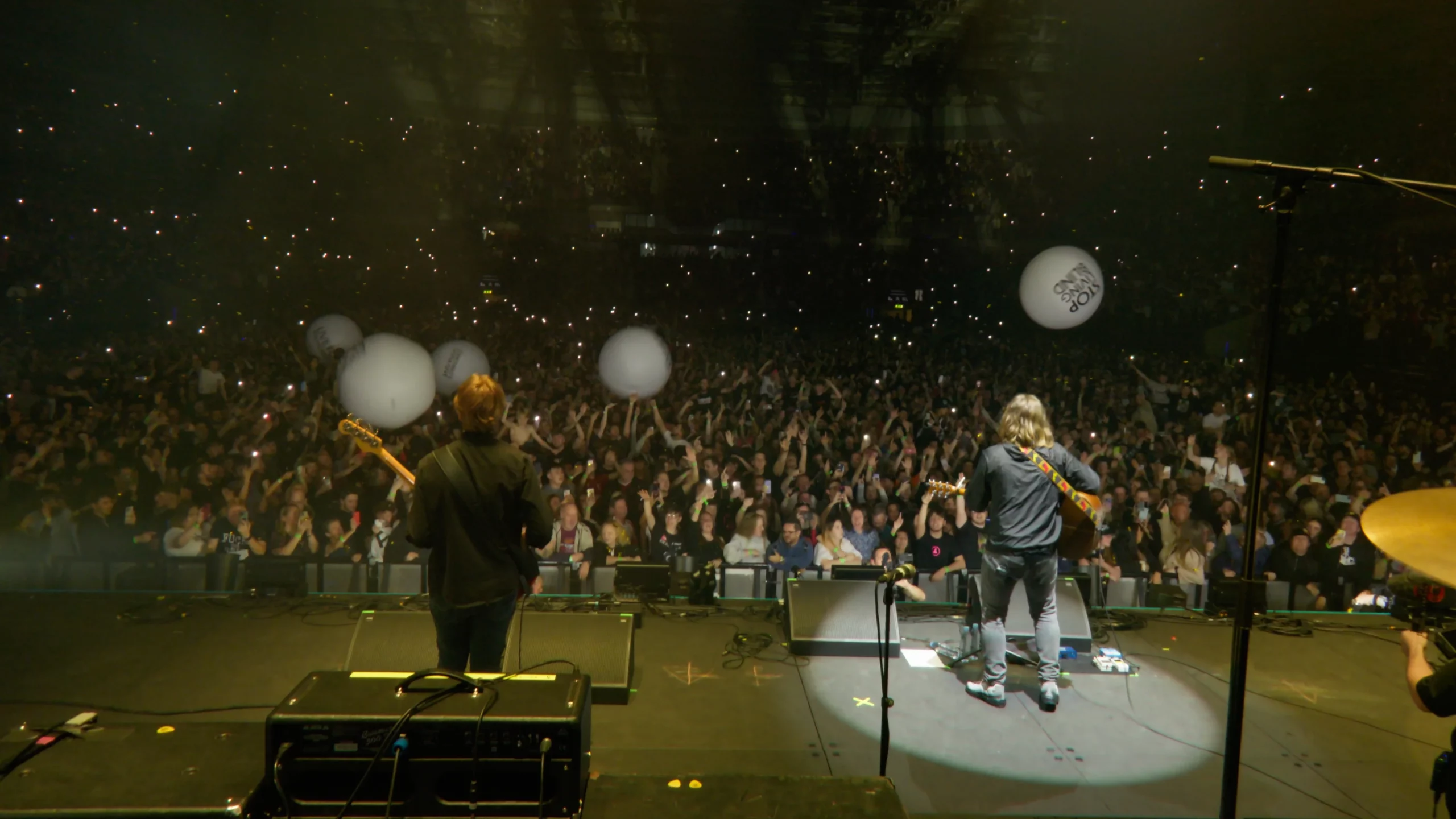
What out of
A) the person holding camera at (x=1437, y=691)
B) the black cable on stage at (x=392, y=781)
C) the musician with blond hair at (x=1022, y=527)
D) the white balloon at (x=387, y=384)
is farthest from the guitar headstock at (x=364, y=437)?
the white balloon at (x=387, y=384)

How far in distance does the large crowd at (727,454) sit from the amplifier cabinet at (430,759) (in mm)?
3408

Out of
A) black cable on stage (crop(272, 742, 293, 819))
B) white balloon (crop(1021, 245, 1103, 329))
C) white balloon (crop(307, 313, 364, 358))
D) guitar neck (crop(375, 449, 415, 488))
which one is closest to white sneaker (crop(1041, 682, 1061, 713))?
guitar neck (crop(375, 449, 415, 488))

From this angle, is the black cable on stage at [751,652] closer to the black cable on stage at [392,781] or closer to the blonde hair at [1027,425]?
the blonde hair at [1027,425]

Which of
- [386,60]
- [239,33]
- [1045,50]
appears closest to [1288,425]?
[1045,50]

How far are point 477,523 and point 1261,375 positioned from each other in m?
2.26

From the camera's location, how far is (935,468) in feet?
20.5

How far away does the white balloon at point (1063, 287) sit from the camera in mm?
7039

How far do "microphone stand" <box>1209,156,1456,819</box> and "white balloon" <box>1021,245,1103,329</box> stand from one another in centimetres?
535

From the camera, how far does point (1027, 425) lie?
10.9ft

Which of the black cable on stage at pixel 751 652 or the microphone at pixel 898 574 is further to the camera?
the black cable on stage at pixel 751 652

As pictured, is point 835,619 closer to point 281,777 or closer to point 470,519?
point 470,519

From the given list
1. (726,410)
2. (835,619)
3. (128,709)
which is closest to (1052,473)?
(835,619)

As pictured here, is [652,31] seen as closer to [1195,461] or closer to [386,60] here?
[386,60]

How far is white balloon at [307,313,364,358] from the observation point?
834 centimetres
